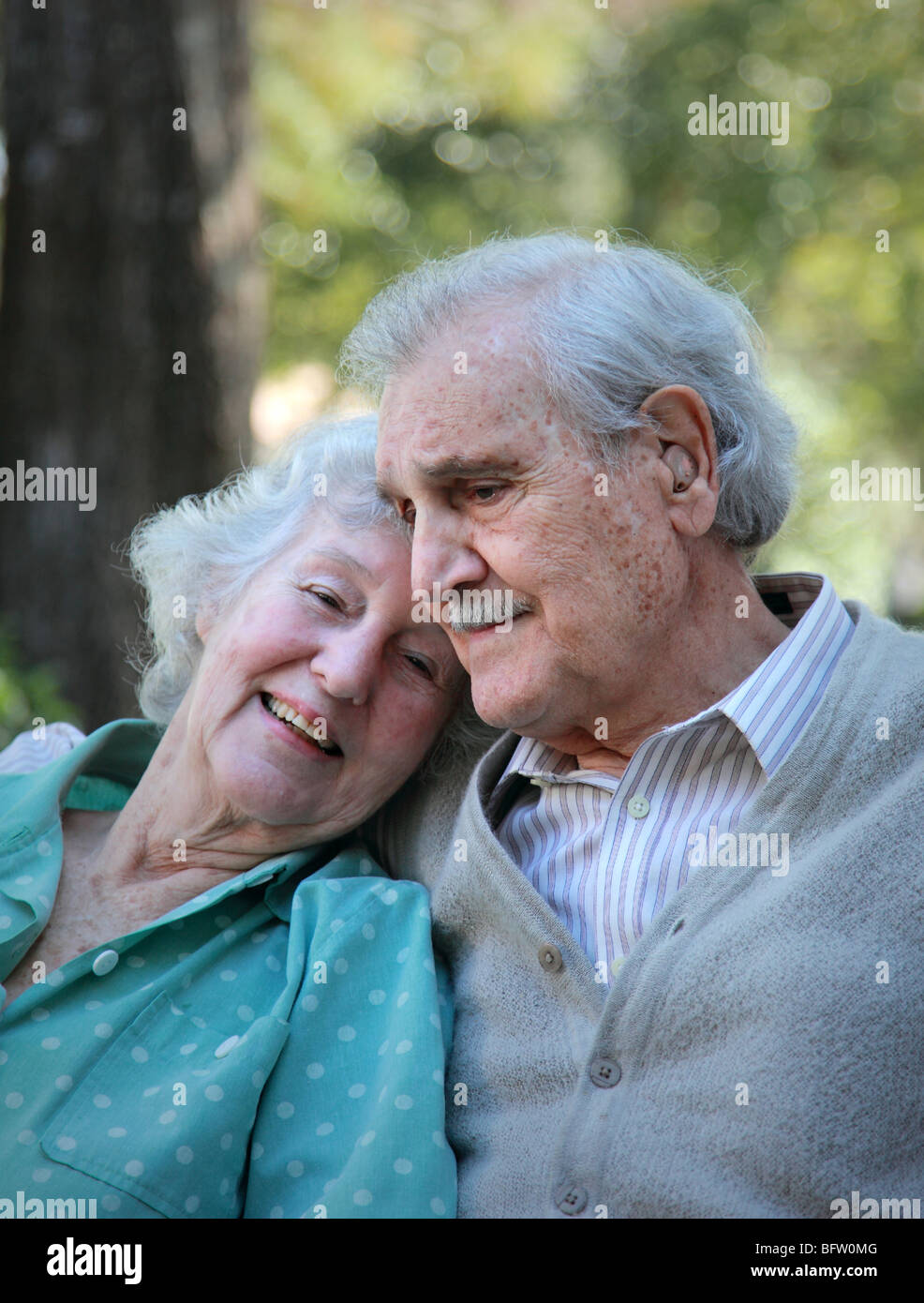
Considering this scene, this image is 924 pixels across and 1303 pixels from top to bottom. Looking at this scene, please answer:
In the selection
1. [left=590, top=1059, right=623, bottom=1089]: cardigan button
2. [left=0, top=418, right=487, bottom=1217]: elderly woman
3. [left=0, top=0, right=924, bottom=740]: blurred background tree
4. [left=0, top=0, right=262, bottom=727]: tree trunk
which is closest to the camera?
[left=590, top=1059, right=623, bottom=1089]: cardigan button

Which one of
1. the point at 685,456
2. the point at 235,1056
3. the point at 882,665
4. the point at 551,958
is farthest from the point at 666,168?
the point at 235,1056

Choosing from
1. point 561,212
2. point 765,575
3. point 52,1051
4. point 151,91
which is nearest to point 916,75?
point 561,212

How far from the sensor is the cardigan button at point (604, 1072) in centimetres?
206

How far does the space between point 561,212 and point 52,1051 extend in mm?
13535

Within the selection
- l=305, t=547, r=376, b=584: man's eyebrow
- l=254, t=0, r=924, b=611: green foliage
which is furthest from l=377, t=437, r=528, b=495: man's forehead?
l=254, t=0, r=924, b=611: green foliage

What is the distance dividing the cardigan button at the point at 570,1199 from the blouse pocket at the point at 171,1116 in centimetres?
59

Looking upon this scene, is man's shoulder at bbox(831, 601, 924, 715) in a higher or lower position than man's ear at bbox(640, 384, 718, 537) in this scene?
lower

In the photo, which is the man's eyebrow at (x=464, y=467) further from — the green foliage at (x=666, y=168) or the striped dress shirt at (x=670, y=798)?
the green foliage at (x=666, y=168)

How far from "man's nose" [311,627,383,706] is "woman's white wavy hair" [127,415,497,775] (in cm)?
25

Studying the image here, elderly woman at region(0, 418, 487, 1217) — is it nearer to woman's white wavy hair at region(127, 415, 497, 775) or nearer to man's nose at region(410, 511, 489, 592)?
woman's white wavy hair at region(127, 415, 497, 775)

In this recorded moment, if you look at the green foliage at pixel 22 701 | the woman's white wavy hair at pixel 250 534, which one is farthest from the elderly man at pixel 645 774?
the green foliage at pixel 22 701

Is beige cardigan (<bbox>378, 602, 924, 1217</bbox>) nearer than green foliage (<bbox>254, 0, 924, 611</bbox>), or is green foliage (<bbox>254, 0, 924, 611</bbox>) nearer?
beige cardigan (<bbox>378, 602, 924, 1217</bbox>)

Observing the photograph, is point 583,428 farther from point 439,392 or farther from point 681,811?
point 681,811

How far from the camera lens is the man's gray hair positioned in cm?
232
